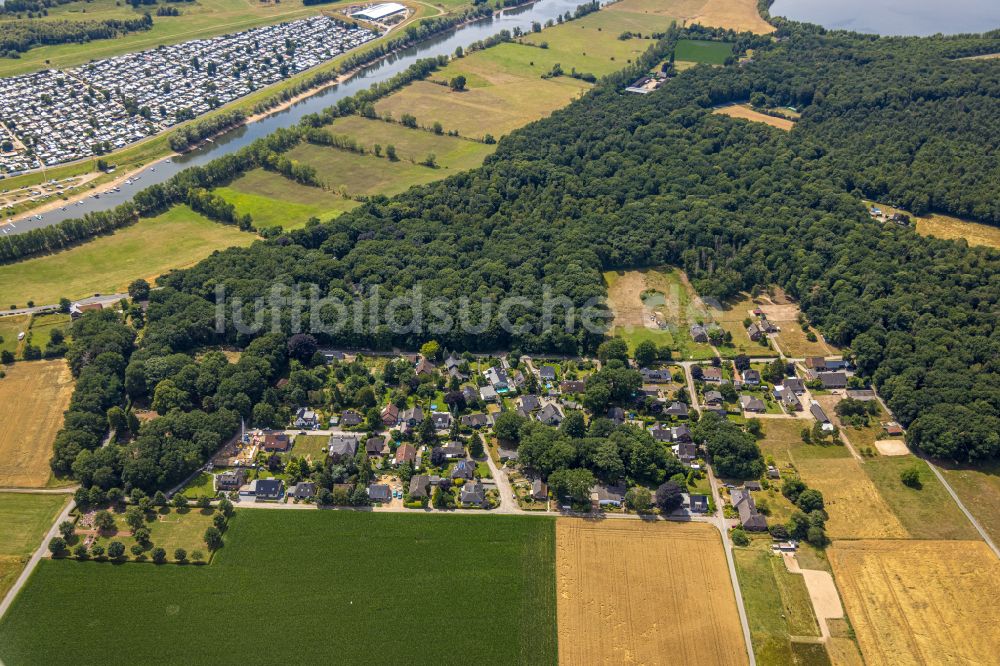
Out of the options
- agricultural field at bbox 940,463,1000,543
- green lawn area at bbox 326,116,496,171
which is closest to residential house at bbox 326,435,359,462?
agricultural field at bbox 940,463,1000,543

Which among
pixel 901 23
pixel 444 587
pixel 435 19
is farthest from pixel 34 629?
pixel 901 23

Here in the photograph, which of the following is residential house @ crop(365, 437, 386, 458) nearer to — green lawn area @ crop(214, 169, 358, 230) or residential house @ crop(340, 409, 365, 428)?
residential house @ crop(340, 409, 365, 428)

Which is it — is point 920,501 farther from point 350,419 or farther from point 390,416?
point 350,419

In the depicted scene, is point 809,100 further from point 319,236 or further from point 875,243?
point 319,236

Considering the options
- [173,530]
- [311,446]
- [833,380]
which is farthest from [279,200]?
[833,380]

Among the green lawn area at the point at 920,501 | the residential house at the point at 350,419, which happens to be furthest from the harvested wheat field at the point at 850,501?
the residential house at the point at 350,419

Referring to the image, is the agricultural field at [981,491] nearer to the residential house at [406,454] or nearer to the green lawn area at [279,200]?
the residential house at [406,454]
